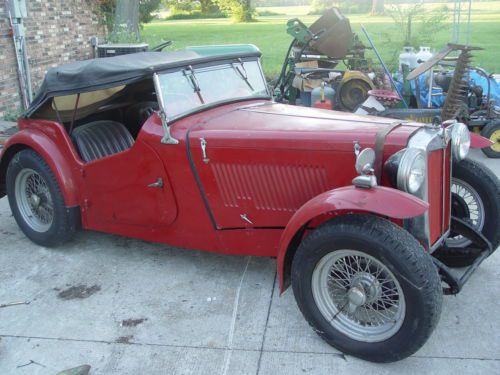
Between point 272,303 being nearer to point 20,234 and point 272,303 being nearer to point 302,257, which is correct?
point 302,257

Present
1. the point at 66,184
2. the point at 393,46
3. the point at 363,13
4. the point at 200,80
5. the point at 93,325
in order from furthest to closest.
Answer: the point at 363,13 < the point at 393,46 < the point at 66,184 < the point at 200,80 < the point at 93,325

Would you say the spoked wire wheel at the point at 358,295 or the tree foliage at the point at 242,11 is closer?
the spoked wire wheel at the point at 358,295

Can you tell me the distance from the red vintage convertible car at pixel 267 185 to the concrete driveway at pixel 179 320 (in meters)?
0.23

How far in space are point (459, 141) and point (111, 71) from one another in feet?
7.69

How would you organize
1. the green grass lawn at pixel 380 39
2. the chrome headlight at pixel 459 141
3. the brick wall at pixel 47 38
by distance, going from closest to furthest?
the chrome headlight at pixel 459 141 → the brick wall at pixel 47 38 → the green grass lawn at pixel 380 39

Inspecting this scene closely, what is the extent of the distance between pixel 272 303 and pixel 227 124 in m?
1.20

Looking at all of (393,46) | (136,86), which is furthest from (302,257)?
(393,46)

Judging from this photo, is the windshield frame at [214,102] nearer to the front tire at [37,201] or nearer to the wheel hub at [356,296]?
the front tire at [37,201]

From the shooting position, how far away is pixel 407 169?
2.70 m

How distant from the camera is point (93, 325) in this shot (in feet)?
10.7

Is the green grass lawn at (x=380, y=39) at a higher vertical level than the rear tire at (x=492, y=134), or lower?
higher

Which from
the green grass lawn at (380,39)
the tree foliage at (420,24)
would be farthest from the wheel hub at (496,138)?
the tree foliage at (420,24)

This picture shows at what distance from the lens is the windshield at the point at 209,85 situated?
361 centimetres

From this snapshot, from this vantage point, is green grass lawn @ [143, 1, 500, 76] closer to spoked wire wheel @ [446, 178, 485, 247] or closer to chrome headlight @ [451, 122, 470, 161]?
spoked wire wheel @ [446, 178, 485, 247]
